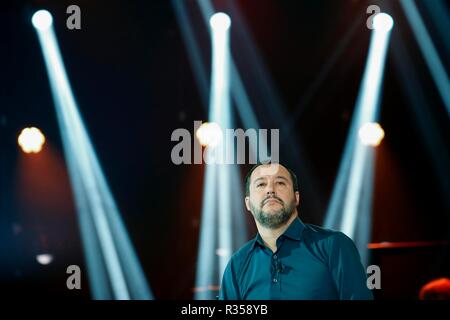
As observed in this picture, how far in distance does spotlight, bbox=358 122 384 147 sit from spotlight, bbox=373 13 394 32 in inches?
30.7

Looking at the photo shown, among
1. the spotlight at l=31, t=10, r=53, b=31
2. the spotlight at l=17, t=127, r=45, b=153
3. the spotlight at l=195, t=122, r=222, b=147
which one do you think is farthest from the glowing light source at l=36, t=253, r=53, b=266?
the spotlight at l=31, t=10, r=53, b=31

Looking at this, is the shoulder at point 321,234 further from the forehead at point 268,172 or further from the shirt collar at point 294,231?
the forehead at point 268,172

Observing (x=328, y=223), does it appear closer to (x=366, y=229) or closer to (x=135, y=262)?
(x=366, y=229)

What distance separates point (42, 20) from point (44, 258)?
197 cm

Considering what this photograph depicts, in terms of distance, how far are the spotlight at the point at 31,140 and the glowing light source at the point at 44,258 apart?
0.89m

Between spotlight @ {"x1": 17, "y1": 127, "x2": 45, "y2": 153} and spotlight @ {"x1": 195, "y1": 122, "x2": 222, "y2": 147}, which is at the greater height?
spotlight @ {"x1": 17, "y1": 127, "x2": 45, "y2": 153}

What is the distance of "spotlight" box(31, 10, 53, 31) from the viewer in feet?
16.4

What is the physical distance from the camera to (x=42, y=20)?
198 inches

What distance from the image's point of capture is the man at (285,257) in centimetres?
227

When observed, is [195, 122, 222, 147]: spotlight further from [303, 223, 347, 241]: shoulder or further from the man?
[303, 223, 347, 241]: shoulder

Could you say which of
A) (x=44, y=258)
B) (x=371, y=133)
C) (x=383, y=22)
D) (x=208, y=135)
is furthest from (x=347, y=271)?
(x=44, y=258)

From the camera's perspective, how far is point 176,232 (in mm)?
5312

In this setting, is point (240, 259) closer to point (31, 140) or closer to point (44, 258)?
point (44, 258)
